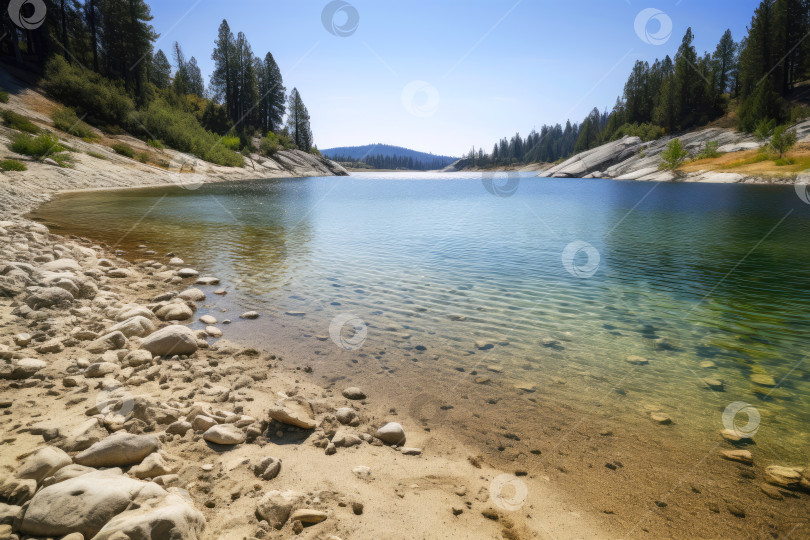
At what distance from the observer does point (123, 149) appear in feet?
144

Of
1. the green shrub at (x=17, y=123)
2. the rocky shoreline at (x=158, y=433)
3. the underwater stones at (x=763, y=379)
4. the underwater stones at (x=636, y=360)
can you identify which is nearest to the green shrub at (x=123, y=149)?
the green shrub at (x=17, y=123)

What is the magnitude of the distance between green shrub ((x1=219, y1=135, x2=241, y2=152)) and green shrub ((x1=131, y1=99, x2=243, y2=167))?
184cm

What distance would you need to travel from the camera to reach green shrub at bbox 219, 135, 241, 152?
241 feet

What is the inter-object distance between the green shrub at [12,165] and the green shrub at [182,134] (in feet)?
114

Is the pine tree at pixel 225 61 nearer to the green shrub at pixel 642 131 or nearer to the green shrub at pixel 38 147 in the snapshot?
the green shrub at pixel 38 147

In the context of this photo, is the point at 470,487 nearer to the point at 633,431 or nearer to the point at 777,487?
the point at 633,431

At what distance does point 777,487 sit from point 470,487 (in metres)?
3.44

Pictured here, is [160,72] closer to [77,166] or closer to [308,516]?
[77,166]

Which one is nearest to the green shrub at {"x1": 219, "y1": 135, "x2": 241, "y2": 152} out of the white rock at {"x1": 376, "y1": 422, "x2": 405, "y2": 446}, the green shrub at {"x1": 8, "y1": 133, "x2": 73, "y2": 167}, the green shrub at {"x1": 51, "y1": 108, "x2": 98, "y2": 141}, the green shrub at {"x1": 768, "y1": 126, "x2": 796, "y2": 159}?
the green shrub at {"x1": 51, "y1": 108, "x2": 98, "y2": 141}

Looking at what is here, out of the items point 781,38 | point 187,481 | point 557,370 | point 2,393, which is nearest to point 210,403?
point 187,481

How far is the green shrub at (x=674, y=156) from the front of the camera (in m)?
75.1

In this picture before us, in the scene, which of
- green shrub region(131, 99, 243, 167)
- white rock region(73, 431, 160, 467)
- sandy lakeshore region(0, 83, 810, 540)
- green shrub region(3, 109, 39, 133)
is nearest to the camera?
sandy lakeshore region(0, 83, 810, 540)

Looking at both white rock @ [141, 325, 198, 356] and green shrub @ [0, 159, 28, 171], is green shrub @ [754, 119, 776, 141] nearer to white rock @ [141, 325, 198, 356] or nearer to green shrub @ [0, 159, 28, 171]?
white rock @ [141, 325, 198, 356]

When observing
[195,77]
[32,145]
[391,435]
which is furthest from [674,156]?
[195,77]
